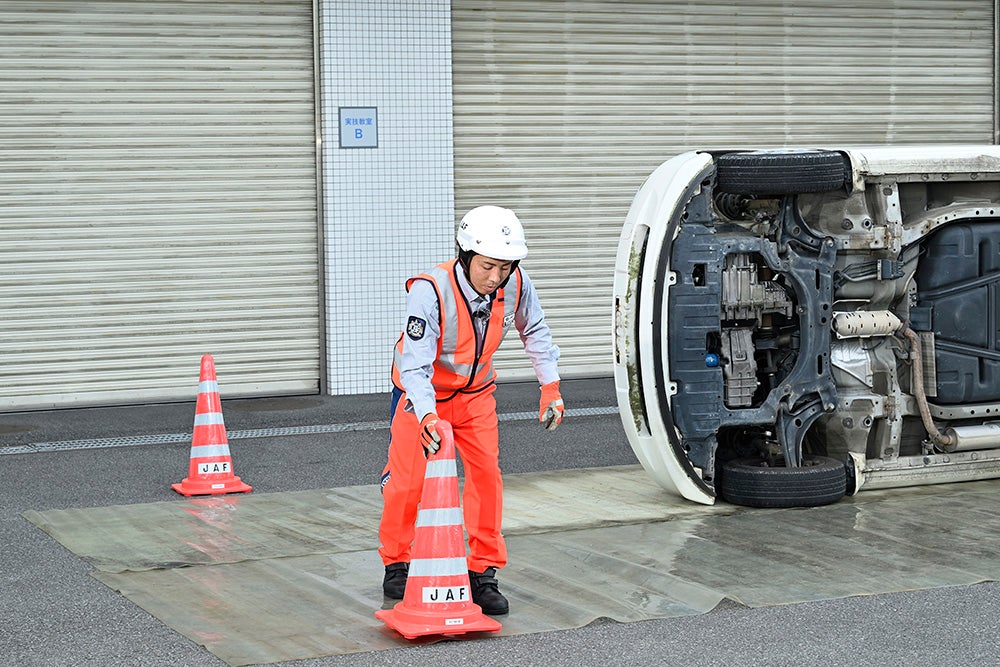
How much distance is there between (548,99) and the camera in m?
14.2

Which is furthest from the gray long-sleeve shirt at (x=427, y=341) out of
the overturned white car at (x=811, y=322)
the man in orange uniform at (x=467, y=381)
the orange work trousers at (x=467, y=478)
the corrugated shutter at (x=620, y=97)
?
the corrugated shutter at (x=620, y=97)

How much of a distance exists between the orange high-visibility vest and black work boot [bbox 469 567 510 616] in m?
0.77

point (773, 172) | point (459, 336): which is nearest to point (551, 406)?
point (459, 336)

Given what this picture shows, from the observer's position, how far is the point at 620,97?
14406 mm

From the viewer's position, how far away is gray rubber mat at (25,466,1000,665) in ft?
20.9

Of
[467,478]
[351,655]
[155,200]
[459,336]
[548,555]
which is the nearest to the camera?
[351,655]

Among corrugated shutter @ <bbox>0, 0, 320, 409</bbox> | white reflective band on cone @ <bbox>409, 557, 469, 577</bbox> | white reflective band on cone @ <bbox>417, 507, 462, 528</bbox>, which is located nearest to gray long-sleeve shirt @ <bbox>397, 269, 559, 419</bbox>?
white reflective band on cone @ <bbox>417, 507, 462, 528</bbox>

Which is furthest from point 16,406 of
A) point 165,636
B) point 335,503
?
point 165,636

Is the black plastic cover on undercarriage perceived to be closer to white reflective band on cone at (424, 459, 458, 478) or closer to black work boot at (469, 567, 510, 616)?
black work boot at (469, 567, 510, 616)

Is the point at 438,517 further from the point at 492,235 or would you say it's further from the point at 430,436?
the point at 492,235

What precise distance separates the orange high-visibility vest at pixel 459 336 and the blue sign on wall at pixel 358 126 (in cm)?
700

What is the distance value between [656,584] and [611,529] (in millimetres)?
1155

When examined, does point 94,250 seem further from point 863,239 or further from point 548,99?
point 863,239

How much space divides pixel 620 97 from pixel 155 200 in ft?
14.5
